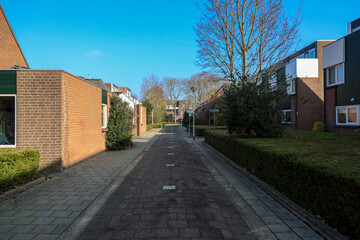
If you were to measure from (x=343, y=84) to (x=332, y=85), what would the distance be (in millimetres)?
975

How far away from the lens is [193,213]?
148 inches

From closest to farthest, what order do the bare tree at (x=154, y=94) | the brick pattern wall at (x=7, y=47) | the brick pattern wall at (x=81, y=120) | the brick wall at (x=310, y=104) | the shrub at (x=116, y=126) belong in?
the brick pattern wall at (x=81, y=120) < the shrub at (x=116, y=126) < the brick pattern wall at (x=7, y=47) < the brick wall at (x=310, y=104) < the bare tree at (x=154, y=94)

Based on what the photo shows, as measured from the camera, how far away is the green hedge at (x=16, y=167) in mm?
4716

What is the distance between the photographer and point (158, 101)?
167 ft

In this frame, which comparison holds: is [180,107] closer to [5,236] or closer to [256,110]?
[256,110]

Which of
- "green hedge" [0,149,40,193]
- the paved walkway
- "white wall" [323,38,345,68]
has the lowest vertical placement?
the paved walkway

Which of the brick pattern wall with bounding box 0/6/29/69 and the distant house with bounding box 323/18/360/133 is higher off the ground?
the brick pattern wall with bounding box 0/6/29/69

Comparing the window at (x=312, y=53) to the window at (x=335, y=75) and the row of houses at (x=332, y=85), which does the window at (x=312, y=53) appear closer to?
the row of houses at (x=332, y=85)

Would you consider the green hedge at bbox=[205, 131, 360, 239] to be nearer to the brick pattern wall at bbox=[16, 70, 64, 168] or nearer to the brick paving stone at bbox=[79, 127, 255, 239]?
the brick paving stone at bbox=[79, 127, 255, 239]

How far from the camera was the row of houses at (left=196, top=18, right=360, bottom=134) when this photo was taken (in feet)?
45.3

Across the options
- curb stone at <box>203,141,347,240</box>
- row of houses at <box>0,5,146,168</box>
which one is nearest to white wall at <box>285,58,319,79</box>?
curb stone at <box>203,141,347,240</box>

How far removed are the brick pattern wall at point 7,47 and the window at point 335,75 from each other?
2254cm

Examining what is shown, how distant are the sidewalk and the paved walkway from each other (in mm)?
502

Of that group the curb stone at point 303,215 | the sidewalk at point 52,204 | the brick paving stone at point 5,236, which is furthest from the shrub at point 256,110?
the brick paving stone at point 5,236
